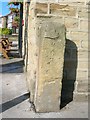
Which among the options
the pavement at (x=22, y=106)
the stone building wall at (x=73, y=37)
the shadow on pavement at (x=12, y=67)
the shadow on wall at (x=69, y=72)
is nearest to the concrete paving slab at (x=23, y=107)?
the pavement at (x=22, y=106)

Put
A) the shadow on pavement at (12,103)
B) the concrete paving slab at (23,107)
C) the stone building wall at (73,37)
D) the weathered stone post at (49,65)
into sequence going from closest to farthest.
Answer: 1. the weathered stone post at (49,65)
2. the concrete paving slab at (23,107)
3. the shadow on pavement at (12,103)
4. the stone building wall at (73,37)

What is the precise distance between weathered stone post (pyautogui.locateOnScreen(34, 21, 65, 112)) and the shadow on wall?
49cm

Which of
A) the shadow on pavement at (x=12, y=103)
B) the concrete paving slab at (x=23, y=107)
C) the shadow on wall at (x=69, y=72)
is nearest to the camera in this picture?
the concrete paving slab at (x=23, y=107)

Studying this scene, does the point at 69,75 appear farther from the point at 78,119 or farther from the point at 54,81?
the point at 78,119

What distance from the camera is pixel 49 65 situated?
559 cm

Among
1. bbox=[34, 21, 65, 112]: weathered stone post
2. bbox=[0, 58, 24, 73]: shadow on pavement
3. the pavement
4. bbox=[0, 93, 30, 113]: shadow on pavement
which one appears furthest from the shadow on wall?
bbox=[0, 58, 24, 73]: shadow on pavement

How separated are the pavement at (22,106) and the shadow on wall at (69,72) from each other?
Answer: 0.18 m

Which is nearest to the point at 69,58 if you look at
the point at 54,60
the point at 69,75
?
the point at 69,75

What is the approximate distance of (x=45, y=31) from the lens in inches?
215

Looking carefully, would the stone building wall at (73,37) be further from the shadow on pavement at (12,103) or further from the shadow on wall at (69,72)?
the shadow on pavement at (12,103)

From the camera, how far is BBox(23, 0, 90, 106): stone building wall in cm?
601

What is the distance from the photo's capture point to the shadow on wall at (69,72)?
20.4 ft

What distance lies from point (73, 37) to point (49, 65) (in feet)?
3.10

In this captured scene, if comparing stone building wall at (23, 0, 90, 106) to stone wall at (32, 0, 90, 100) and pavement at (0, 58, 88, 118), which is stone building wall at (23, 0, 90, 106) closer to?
stone wall at (32, 0, 90, 100)
